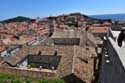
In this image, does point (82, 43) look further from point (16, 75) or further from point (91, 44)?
point (16, 75)

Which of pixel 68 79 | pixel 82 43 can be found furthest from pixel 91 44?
pixel 68 79

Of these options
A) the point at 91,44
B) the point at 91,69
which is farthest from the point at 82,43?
the point at 91,69

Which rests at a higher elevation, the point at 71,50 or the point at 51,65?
the point at 71,50

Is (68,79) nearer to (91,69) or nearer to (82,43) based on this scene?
(91,69)

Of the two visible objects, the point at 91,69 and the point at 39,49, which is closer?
the point at 91,69

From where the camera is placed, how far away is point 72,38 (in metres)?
42.6

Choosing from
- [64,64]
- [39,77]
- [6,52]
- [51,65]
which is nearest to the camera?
[39,77]

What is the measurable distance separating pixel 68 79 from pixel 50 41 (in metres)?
20.4

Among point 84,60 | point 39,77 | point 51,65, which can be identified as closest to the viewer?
point 39,77

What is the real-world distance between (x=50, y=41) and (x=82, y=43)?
19.7 feet

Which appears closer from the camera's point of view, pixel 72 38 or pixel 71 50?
pixel 71 50

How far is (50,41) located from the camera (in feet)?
146

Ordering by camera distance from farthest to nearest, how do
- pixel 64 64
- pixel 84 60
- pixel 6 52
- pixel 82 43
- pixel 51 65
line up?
1. pixel 6 52
2. pixel 82 43
3. pixel 51 65
4. pixel 84 60
5. pixel 64 64

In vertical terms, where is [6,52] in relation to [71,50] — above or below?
below
